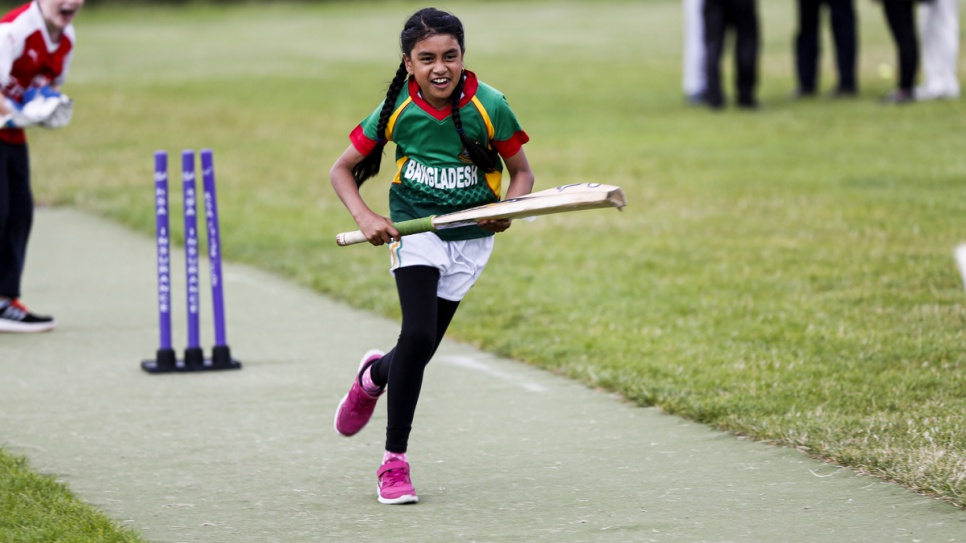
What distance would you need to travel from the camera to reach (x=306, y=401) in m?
6.75

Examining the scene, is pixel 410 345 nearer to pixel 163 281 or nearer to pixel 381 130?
pixel 381 130

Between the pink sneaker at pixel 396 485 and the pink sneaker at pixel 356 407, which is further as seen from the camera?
the pink sneaker at pixel 356 407

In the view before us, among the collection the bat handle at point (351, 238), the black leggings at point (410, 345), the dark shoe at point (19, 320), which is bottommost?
the dark shoe at point (19, 320)

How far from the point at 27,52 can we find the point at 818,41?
13.2 meters

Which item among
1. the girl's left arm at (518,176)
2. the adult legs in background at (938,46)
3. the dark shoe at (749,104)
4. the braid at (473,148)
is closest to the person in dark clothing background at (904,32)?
the adult legs in background at (938,46)

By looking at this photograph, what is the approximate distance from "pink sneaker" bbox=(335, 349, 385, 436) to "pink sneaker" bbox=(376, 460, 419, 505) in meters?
0.54

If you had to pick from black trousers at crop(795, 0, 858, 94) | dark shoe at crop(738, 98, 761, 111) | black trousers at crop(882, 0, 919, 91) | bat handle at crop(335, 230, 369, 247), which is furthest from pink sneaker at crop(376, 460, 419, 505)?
black trousers at crop(795, 0, 858, 94)

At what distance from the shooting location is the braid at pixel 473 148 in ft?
16.4

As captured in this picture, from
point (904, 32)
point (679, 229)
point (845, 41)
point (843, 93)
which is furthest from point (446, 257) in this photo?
point (843, 93)

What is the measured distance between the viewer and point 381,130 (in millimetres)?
5039

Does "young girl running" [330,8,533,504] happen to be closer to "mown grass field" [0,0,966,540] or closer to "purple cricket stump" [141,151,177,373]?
"mown grass field" [0,0,966,540]

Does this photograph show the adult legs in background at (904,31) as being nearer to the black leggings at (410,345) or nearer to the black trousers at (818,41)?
the black trousers at (818,41)

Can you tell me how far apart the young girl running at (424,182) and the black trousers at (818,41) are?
45.7 feet

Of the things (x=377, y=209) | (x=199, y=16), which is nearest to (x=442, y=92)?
(x=377, y=209)
